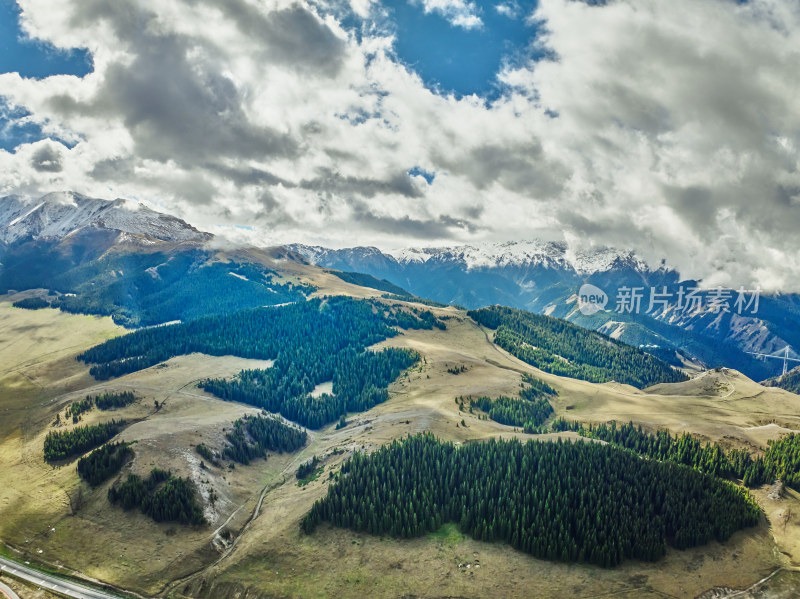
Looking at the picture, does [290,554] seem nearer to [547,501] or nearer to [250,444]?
[547,501]

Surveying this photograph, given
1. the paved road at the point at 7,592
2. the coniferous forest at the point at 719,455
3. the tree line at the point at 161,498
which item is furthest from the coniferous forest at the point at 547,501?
the paved road at the point at 7,592

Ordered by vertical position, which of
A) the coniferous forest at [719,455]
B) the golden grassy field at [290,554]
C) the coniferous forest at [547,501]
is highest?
the coniferous forest at [719,455]

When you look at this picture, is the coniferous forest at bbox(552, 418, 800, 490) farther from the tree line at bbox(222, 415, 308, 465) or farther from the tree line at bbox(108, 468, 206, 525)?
the tree line at bbox(108, 468, 206, 525)

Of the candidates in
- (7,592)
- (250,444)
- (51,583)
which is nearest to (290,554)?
(51,583)

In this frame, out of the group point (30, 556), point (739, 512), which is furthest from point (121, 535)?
point (739, 512)

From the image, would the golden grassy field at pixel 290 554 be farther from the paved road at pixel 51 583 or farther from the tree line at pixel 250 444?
the tree line at pixel 250 444

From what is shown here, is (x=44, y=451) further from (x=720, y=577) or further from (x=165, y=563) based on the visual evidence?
(x=720, y=577)
